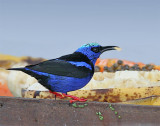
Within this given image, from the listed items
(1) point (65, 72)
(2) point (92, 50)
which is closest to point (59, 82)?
(1) point (65, 72)

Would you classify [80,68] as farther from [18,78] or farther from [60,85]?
[18,78]

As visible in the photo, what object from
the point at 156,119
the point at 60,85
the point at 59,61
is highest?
the point at 59,61

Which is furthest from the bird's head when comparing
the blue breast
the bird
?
the blue breast

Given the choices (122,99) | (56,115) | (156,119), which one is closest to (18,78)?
(122,99)

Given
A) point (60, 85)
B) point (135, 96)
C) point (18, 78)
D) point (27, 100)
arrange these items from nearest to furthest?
point (60, 85), point (27, 100), point (135, 96), point (18, 78)

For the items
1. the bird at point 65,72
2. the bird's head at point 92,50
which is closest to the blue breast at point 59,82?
the bird at point 65,72

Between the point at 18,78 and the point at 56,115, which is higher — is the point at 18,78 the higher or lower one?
the higher one

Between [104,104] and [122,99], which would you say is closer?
[104,104]

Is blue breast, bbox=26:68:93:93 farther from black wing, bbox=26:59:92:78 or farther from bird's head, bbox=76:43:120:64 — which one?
bird's head, bbox=76:43:120:64

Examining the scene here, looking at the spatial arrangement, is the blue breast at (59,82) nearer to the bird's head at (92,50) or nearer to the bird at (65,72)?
the bird at (65,72)
